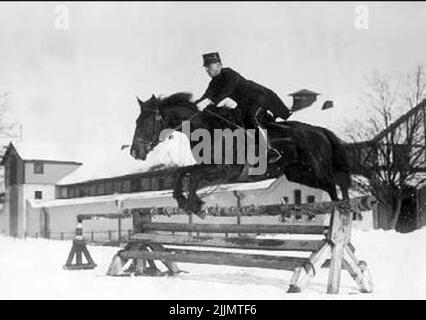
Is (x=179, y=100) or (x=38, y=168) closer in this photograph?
(x=179, y=100)

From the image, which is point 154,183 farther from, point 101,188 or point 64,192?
point 64,192

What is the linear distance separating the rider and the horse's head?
0.57 meters

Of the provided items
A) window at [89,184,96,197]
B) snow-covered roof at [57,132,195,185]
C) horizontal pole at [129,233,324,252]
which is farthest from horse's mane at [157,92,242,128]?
window at [89,184,96,197]

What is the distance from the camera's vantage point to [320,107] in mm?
15047

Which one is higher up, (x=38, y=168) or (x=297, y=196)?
(x=38, y=168)

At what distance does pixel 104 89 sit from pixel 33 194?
2649cm

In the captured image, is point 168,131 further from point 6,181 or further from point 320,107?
point 6,181

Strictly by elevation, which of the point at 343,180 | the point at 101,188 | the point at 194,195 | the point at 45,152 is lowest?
the point at 101,188

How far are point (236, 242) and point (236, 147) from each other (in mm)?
1155

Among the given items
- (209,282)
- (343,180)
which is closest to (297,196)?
(343,180)

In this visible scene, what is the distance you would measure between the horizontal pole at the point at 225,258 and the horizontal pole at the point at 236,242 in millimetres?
116

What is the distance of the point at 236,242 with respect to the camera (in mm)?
6664

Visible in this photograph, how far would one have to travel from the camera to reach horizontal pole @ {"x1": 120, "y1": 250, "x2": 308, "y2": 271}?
20.2 feet

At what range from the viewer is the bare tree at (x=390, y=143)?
12.6 meters
